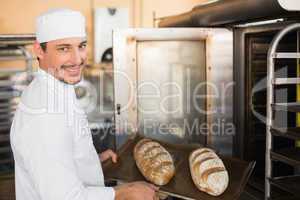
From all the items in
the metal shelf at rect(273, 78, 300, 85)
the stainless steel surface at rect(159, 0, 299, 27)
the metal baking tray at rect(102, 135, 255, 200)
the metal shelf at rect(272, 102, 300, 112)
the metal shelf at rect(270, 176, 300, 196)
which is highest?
the stainless steel surface at rect(159, 0, 299, 27)

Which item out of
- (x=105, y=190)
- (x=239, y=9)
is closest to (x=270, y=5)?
(x=239, y=9)

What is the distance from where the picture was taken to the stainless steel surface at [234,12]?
1.73 m

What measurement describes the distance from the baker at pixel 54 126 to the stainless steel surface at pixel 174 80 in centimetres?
103

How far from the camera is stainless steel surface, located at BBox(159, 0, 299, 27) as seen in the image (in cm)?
173

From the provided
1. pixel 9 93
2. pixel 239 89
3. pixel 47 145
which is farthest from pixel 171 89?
pixel 47 145

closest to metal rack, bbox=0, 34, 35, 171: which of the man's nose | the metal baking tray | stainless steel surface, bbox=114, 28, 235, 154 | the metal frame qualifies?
stainless steel surface, bbox=114, 28, 235, 154

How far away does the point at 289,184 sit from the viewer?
177 centimetres

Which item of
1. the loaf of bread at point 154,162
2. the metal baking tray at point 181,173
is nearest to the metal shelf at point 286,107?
the metal baking tray at point 181,173

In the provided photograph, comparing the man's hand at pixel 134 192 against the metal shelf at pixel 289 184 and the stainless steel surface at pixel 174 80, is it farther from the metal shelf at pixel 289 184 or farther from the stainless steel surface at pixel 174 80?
the stainless steel surface at pixel 174 80

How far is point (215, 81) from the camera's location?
2.47 meters

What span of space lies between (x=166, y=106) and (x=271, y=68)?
3.35ft

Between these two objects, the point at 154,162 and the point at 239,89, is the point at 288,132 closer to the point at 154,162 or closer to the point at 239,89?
the point at 154,162

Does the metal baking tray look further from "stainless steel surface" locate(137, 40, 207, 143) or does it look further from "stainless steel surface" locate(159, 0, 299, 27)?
"stainless steel surface" locate(159, 0, 299, 27)

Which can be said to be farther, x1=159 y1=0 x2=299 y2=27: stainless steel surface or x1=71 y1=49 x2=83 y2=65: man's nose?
x1=159 y1=0 x2=299 y2=27: stainless steel surface
